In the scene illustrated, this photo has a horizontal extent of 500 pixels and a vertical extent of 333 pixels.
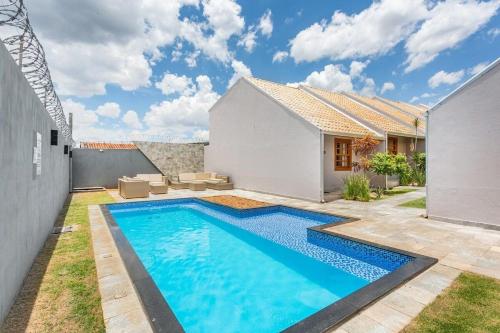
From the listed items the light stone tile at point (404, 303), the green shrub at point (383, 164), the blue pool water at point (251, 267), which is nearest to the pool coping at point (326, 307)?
the light stone tile at point (404, 303)

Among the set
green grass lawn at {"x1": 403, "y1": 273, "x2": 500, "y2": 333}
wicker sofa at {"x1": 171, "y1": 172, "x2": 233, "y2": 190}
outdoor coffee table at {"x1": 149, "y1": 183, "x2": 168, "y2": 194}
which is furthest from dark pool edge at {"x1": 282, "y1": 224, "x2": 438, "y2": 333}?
wicker sofa at {"x1": 171, "y1": 172, "x2": 233, "y2": 190}

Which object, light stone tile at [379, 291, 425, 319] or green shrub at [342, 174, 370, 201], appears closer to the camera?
light stone tile at [379, 291, 425, 319]

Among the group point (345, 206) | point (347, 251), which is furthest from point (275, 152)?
point (347, 251)

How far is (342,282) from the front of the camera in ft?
17.7

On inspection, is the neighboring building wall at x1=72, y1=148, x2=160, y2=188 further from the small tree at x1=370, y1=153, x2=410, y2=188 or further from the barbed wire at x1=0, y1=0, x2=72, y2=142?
the small tree at x1=370, y1=153, x2=410, y2=188

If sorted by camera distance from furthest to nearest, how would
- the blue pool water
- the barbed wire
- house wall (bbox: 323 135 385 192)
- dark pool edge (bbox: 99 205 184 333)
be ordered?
house wall (bbox: 323 135 385 192) < the blue pool water < the barbed wire < dark pool edge (bbox: 99 205 184 333)

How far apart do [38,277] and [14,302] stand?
3.20 feet

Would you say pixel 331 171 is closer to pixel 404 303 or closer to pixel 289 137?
pixel 289 137

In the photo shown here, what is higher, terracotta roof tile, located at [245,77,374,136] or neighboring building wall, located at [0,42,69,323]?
terracotta roof tile, located at [245,77,374,136]

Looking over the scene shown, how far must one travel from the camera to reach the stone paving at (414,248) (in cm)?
341

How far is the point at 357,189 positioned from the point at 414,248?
Result: 7.10 metres

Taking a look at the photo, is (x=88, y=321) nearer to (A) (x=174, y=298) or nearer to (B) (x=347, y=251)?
(A) (x=174, y=298)

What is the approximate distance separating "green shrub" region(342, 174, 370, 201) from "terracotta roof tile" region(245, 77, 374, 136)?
254cm

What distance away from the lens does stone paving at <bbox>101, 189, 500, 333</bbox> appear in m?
3.41
